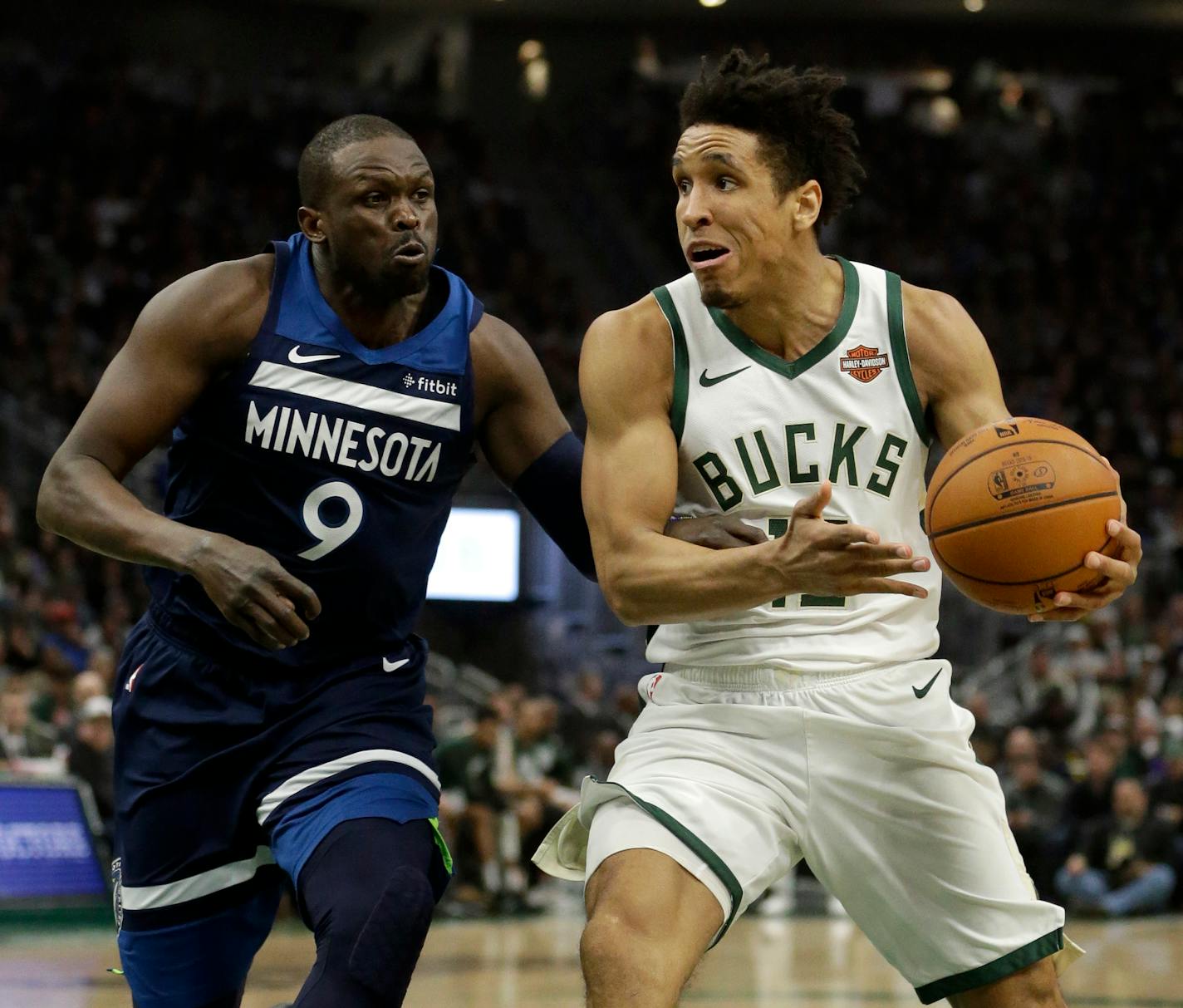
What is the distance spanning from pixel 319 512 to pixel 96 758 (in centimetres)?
794

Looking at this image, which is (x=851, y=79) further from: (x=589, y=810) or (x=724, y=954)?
(x=589, y=810)

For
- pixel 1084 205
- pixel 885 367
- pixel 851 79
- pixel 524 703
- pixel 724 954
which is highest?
pixel 851 79

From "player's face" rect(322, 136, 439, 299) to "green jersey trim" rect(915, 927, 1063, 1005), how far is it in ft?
6.52

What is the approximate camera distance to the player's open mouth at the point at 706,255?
3.84m

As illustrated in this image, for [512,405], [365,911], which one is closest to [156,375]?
[512,405]

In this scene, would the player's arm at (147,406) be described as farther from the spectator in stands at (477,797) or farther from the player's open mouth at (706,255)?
the spectator in stands at (477,797)

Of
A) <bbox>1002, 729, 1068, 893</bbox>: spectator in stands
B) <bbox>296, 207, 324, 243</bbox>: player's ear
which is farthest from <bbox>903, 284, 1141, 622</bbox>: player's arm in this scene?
<bbox>1002, 729, 1068, 893</bbox>: spectator in stands

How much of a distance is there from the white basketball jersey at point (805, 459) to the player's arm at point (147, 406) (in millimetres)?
1032

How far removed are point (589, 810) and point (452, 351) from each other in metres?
1.18

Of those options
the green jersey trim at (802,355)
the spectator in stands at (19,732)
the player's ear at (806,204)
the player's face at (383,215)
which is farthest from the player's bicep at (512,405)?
the spectator in stands at (19,732)

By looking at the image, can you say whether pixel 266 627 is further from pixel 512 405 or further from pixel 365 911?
pixel 512 405

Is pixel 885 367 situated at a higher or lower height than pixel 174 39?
lower

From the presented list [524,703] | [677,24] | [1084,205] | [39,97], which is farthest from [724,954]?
[677,24]

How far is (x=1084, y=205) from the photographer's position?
912 inches
